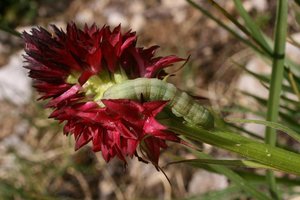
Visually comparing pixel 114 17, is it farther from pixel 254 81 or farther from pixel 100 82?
pixel 100 82

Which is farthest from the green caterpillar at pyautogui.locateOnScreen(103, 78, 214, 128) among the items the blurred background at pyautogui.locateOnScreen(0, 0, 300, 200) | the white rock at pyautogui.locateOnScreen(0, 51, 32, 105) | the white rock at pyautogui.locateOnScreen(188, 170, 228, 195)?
the white rock at pyautogui.locateOnScreen(0, 51, 32, 105)

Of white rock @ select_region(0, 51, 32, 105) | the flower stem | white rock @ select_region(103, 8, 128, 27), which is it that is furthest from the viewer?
white rock @ select_region(103, 8, 128, 27)

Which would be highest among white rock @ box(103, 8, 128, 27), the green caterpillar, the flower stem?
white rock @ box(103, 8, 128, 27)

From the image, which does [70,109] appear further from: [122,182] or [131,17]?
[131,17]

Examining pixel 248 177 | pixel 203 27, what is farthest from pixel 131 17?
pixel 248 177

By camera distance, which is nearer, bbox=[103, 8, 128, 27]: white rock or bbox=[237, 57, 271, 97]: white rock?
bbox=[237, 57, 271, 97]: white rock

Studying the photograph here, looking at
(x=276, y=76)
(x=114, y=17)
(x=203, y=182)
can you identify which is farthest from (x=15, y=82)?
(x=276, y=76)

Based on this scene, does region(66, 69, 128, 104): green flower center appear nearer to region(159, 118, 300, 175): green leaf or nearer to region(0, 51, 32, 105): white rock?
region(159, 118, 300, 175): green leaf
